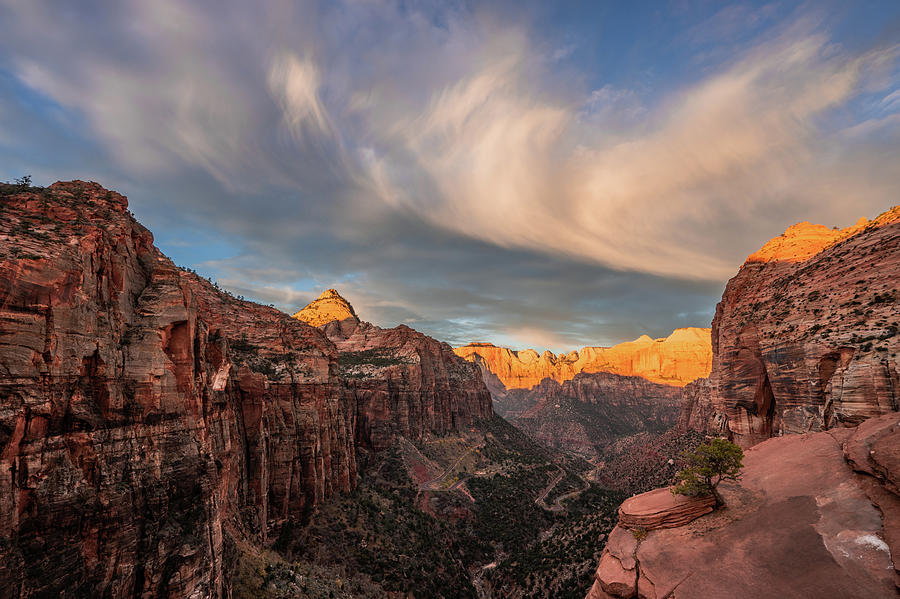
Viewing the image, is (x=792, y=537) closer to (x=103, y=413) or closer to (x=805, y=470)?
(x=805, y=470)

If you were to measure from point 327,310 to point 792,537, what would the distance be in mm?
146704

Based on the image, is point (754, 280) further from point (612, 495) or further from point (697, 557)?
point (612, 495)

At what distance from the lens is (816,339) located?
3116 cm

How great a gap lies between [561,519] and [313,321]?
109m

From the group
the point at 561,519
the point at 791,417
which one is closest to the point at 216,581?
the point at 791,417

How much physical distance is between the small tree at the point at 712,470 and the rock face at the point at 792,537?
114 cm

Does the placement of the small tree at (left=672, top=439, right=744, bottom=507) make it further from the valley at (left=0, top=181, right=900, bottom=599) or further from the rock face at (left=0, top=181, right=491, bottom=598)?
the rock face at (left=0, top=181, right=491, bottom=598)

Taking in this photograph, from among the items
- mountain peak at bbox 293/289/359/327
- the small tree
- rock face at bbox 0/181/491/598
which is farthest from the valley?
mountain peak at bbox 293/289/359/327

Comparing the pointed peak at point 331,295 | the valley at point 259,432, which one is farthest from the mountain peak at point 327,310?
the valley at point 259,432

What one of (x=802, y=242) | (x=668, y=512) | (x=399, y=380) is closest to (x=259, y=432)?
(x=668, y=512)

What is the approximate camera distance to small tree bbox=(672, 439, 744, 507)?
2423cm

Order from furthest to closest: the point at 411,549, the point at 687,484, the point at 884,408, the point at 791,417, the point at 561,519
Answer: the point at 561,519 → the point at 411,549 → the point at 791,417 → the point at 687,484 → the point at 884,408

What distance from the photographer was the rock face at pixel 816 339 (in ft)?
83.2

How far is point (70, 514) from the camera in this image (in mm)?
18688
